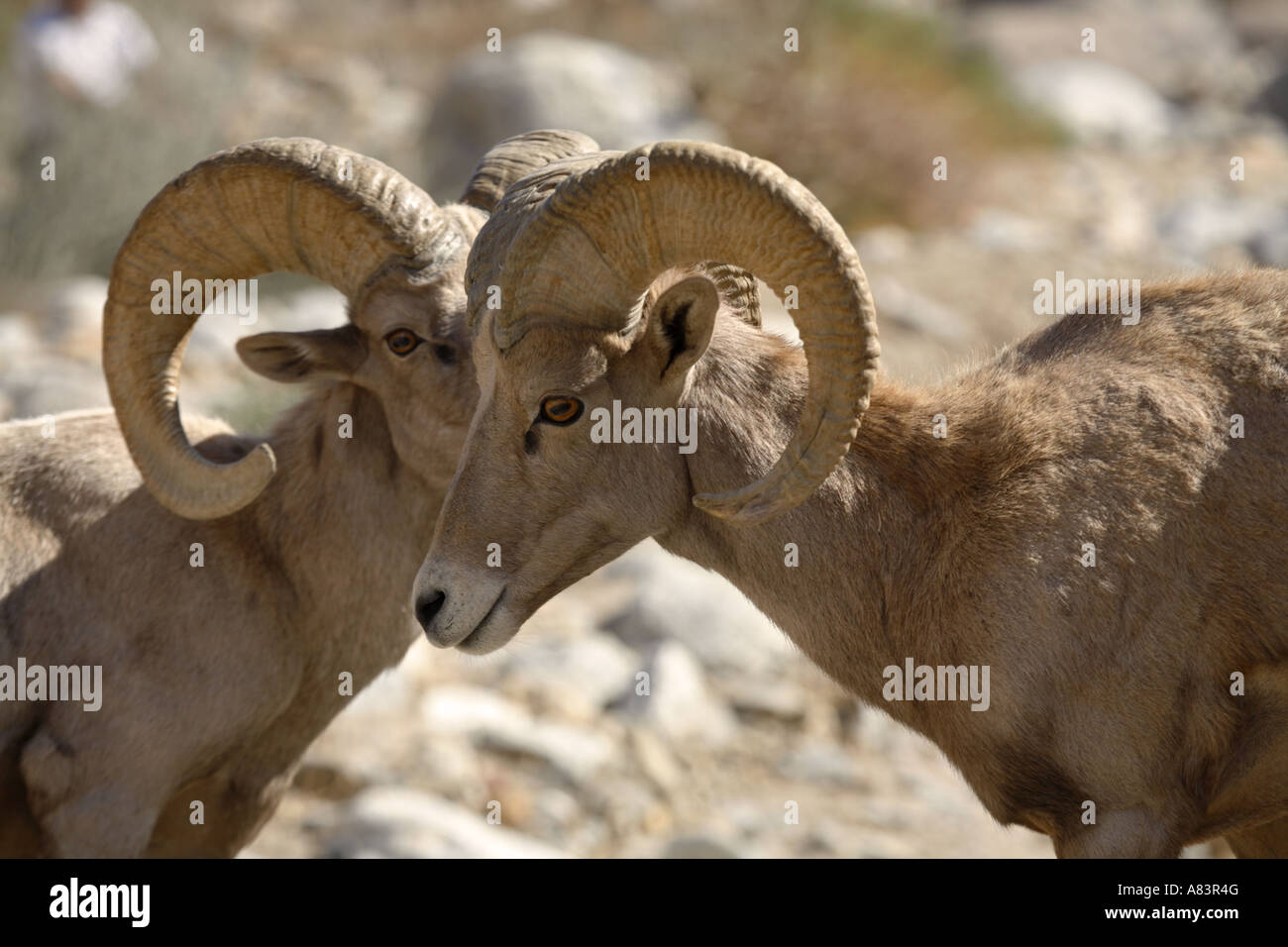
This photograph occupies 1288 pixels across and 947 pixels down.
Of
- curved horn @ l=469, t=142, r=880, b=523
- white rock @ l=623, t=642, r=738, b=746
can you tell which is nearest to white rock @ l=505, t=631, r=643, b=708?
white rock @ l=623, t=642, r=738, b=746

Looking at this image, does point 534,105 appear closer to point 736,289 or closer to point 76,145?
point 76,145

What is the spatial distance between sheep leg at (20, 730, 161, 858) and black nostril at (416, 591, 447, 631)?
4.54ft

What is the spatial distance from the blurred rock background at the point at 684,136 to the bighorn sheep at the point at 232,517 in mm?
856

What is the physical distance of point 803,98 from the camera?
1911 cm

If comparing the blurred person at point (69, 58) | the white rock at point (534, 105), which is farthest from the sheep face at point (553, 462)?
the white rock at point (534, 105)

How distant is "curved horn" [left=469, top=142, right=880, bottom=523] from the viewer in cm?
416

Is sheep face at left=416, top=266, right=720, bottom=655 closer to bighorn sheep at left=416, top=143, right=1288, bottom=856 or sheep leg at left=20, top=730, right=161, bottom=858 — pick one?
bighorn sheep at left=416, top=143, right=1288, bottom=856

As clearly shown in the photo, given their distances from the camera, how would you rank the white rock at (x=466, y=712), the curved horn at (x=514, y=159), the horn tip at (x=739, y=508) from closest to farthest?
1. the horn tip at (x=739, y=508)
2. the curved horn at (x=514, y=159)
3. the white rock at (x=466, y=712)

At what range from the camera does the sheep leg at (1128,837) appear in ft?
14.4

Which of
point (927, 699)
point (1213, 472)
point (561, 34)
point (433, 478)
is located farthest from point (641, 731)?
point (561, 34)

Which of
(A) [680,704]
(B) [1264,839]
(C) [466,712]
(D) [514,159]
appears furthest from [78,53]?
(B) [1264,839]

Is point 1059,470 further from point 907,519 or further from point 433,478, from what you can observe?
point 433,478

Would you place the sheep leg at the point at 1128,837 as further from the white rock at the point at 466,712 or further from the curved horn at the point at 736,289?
the white rock at the point at 466,712

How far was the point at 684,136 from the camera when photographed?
58.3 feet
